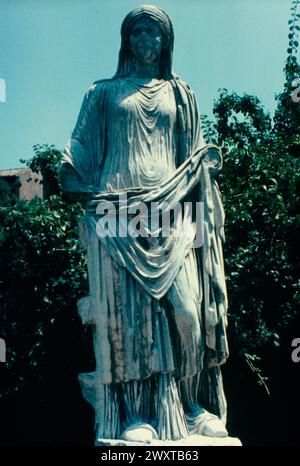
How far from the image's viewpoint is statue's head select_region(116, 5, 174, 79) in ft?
25.1

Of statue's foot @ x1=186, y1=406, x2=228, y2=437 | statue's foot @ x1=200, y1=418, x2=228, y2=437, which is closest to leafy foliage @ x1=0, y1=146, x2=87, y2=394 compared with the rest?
statue's foot @ x1=186, y1=406, x2=228, y2=437

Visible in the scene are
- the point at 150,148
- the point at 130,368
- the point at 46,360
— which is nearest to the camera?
the point at 130,368

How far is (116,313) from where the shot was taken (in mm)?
7074

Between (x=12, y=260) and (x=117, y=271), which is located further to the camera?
(x=12, y=260)

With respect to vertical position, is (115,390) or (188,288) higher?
(188,288)

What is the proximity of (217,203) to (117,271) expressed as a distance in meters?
1.05

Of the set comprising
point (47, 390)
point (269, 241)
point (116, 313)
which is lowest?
point (47, 390)

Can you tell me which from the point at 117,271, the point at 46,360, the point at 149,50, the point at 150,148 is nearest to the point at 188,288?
the point at 117,271

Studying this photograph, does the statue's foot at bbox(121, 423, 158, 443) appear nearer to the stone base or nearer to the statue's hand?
the stone base

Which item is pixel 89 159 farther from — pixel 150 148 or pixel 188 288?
pixel 188 288

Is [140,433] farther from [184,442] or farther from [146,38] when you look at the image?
[146,38]

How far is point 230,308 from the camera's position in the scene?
10.4 m

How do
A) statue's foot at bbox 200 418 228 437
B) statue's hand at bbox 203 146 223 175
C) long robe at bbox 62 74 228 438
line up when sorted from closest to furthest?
statue's foot at bbox 200 418 228 437, long robe at bbox 62 74 228 438, statue's hand at bbox 203 146 223 175

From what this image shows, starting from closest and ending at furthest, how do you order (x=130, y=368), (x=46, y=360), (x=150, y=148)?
(x=130, y=368) → (x=150, y=148) → (x=46, y=360)
